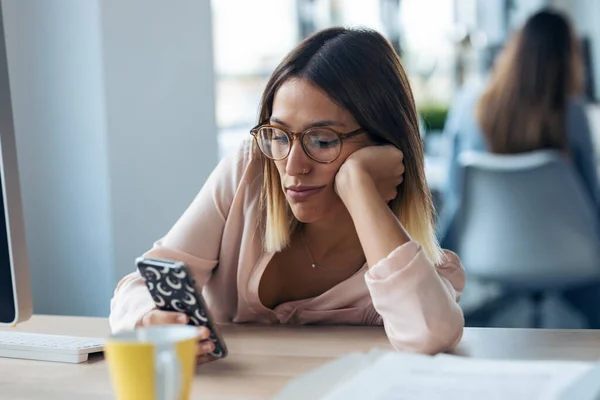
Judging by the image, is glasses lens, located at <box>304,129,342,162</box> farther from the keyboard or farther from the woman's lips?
the keyboard

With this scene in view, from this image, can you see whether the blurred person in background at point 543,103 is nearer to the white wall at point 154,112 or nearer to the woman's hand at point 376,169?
the white wall at point 154,112

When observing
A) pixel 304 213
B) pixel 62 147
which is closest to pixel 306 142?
pixel 304 213

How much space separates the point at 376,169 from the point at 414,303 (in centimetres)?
33

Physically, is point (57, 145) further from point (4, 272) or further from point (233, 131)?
point (233, 131)

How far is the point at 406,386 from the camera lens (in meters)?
0.95

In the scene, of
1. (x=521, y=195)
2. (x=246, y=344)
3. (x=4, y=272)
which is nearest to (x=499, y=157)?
(x=521, y=195)

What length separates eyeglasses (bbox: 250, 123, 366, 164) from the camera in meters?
1.49

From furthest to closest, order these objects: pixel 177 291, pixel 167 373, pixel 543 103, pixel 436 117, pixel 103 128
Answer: pixel 436 117 → pixel 543 103 → pixel 103 128 → pixel 177 291 → pixel 167 373

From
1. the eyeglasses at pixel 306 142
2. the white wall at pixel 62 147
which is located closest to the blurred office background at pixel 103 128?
the white wall at pixel 62 147

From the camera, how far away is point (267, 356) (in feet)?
4.08

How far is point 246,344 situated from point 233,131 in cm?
306

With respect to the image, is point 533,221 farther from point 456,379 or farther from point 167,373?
point 167,373

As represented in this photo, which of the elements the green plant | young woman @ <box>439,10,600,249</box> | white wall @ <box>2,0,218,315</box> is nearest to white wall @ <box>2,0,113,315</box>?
white wall @ <box>2,0,218,315</box>

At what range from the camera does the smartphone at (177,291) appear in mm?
1130
